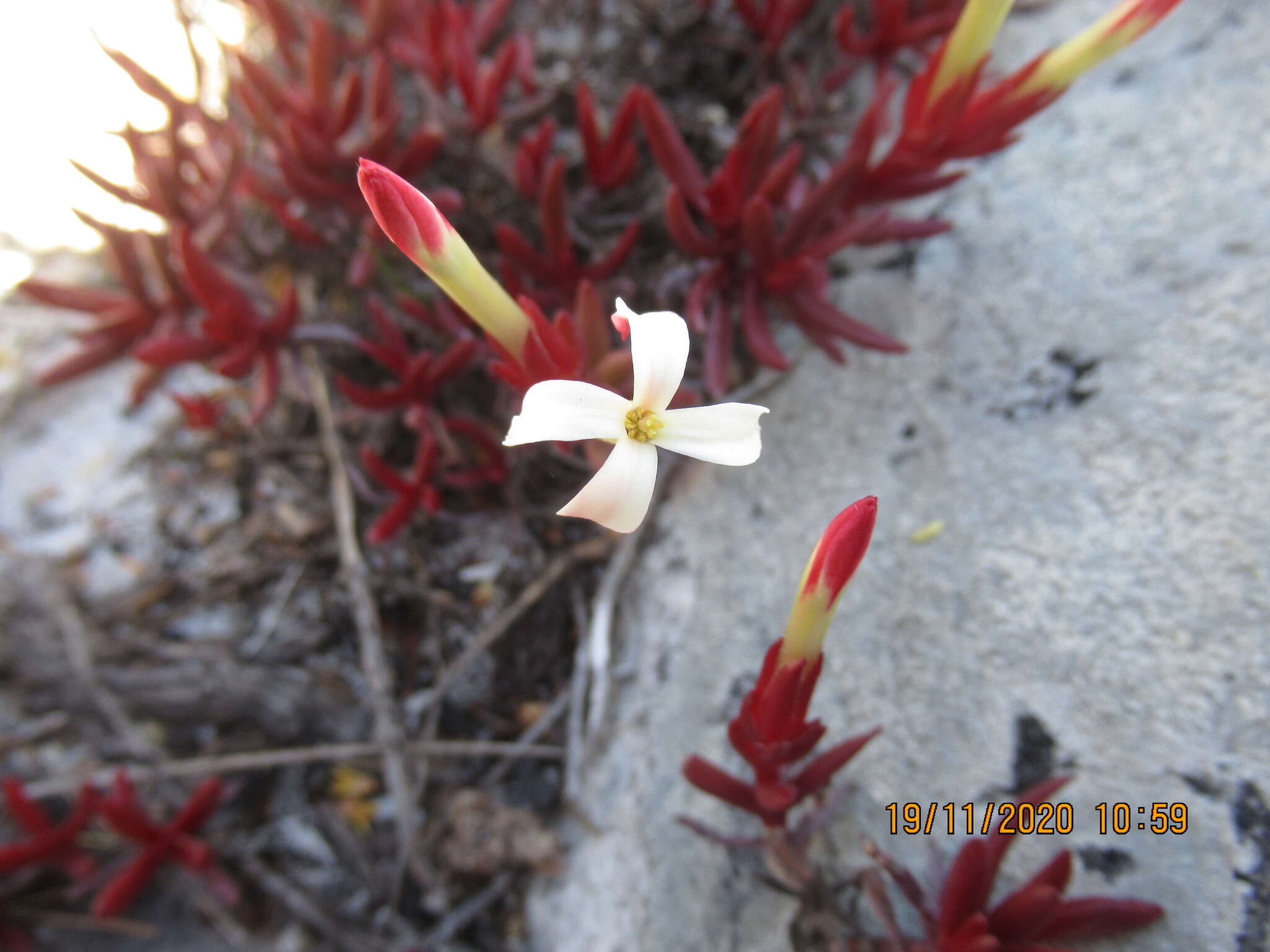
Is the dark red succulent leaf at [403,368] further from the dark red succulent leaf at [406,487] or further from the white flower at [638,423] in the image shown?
the white flower at [638,423]

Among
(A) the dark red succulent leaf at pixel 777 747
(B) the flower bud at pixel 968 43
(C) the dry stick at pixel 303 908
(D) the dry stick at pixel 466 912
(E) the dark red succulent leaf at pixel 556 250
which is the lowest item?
(C) the dry stick at pixel 303 908

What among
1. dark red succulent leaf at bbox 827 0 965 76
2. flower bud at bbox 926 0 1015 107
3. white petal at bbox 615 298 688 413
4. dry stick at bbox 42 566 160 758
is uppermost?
dark red succulent leaf at bbox 827 0 965 76

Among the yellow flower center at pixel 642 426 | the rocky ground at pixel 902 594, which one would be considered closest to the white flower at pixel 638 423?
the yellow flower center at pixel 642 426

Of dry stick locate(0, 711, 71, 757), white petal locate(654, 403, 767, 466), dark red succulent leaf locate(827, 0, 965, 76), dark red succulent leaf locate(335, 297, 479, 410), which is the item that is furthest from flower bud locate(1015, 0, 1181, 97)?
dry stick locate(0, 711, 71, 757)

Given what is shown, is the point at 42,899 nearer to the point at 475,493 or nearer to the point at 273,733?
the point at 273,733

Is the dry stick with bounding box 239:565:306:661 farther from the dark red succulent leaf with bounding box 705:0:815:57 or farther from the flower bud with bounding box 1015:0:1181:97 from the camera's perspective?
the flower bud with bounding box 1015:0:1181:97

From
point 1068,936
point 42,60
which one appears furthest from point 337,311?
point 1068,936

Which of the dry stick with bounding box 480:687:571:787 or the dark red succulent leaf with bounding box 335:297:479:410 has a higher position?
the dark red succulent leaf with bounding box 335:297:479:410
